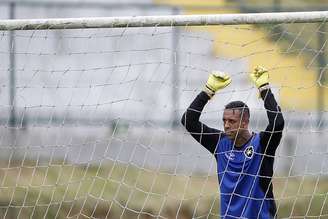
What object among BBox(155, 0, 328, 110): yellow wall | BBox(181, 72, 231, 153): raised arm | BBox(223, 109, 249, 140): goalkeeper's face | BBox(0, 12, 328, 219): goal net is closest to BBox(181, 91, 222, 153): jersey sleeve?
BBox(181, 72, 231, 153): raised arm

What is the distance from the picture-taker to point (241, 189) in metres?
6.30

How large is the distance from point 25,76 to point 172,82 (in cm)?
153

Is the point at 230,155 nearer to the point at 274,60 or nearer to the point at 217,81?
the point at 217,81

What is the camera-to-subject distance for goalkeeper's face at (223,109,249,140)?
6254mm

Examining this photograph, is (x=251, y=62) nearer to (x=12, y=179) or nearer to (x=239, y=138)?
(x=12, y=179)

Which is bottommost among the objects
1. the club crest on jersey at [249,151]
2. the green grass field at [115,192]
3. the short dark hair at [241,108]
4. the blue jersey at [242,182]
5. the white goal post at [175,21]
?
the green grass field at [115,192]

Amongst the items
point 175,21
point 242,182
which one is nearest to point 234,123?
point 242,182

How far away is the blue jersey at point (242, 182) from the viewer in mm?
6215

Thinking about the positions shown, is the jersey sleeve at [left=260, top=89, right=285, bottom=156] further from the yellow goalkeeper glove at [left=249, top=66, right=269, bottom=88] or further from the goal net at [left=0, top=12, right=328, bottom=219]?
the goal net at [left=0, top=12, right=328, bottom=219]

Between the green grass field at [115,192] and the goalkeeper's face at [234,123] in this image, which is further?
the green grass field at [115,192]

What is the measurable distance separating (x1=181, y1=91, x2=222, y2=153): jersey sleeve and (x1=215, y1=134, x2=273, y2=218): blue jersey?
0.11 metres

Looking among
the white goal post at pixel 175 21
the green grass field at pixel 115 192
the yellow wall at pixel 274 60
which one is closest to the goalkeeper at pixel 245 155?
the white goal post at pixel 175 21

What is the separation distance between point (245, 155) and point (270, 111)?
37 cm

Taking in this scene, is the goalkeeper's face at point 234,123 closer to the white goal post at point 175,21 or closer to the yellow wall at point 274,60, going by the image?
the white goal post at point 175,21
